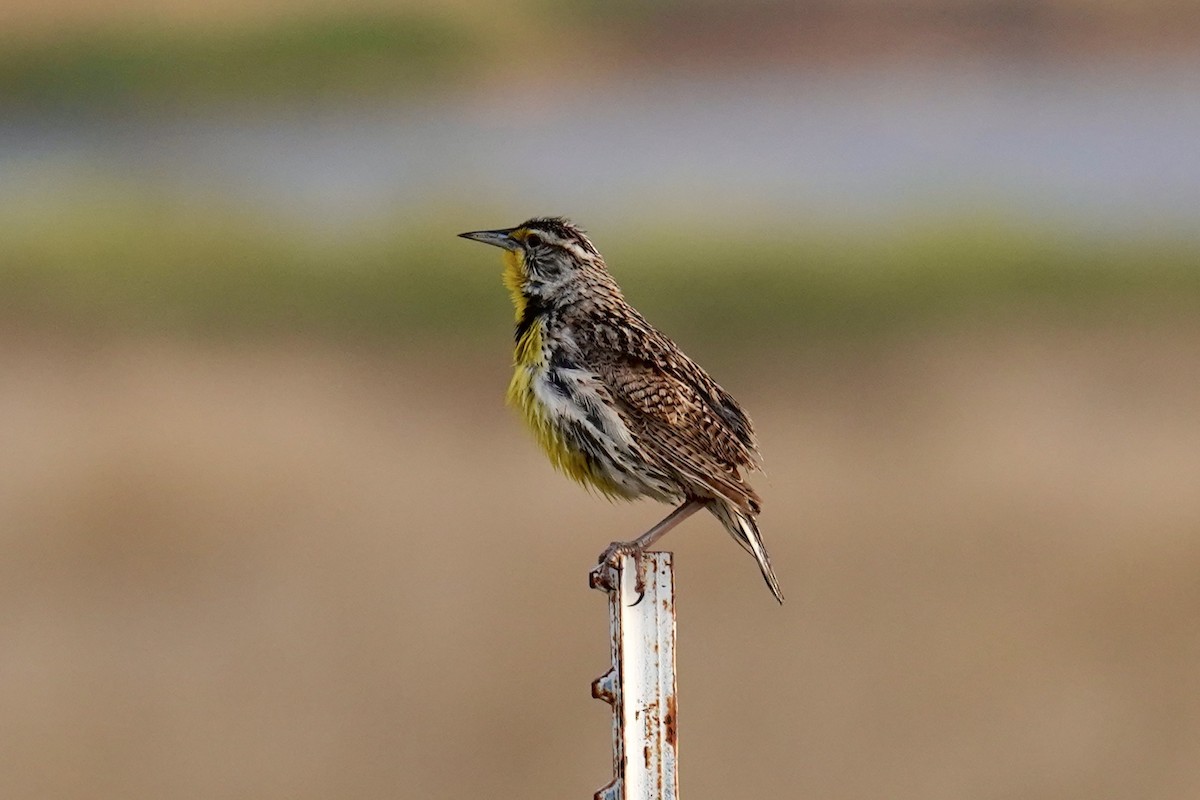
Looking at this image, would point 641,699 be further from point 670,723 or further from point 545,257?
point 545,257

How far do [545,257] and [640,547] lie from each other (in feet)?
2.91

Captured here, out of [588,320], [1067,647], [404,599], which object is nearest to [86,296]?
[404,599]

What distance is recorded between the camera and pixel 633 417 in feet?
15.6

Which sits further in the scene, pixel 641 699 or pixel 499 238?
pixel 499 238

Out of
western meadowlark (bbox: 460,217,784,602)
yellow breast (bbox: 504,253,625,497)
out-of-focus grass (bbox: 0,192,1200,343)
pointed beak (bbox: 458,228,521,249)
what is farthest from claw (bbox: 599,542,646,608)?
out-of-focus grass (bbox: 0,192,1200,343)

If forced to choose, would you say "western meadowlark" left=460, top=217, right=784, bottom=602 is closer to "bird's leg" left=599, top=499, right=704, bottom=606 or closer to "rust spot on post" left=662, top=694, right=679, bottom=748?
"bird's leg" left=599, top=499, right=704, bottom=606

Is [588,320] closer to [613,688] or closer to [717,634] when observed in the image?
→ [613,688]

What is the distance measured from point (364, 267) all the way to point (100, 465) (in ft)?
22.9

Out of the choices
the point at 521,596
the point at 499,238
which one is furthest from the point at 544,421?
the point at 521,596

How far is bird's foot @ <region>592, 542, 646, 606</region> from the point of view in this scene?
367 centimetres

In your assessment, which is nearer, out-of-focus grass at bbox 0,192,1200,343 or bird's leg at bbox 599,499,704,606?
bird's leg at bbox 599,499,704,606

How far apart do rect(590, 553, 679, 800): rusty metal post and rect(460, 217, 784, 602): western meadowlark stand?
2.86 feet

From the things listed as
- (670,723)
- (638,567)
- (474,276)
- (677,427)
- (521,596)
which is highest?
(474,276)

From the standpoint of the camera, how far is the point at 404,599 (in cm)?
844
